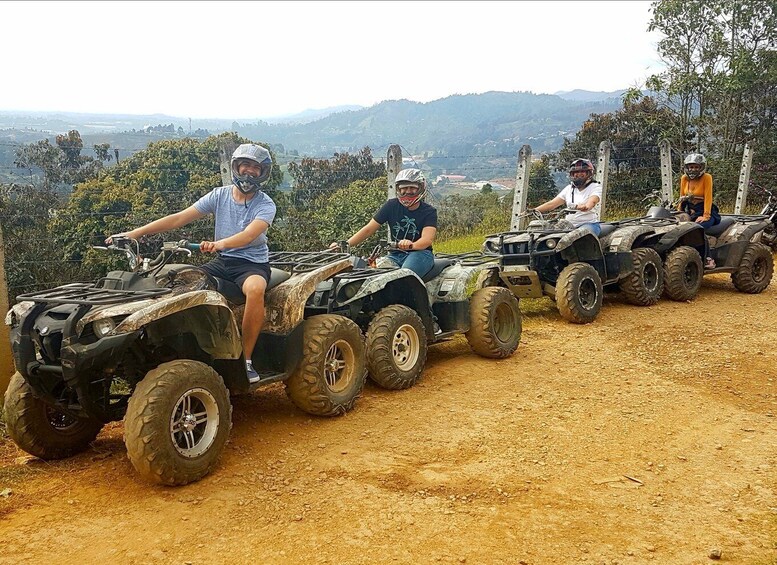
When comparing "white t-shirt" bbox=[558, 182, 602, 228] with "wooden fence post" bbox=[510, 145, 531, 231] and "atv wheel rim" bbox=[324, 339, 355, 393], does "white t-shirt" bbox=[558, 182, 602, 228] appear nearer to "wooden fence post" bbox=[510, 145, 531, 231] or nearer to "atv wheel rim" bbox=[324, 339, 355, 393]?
"wooden fence post" bbox=[510, 145, 531, 231]

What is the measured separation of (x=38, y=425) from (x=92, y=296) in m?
1.02

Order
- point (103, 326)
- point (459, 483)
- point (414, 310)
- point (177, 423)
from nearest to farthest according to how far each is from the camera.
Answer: point (103, 326) < point (177, 423) < point (459, 483) < point (414, 310)

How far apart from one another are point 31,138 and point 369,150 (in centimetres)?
1156

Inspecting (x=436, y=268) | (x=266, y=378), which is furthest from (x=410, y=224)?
(x=266, y=378)

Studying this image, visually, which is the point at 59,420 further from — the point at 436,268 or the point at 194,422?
the point at 436,268

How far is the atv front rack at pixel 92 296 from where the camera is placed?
4.55 metres

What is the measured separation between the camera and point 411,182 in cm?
745

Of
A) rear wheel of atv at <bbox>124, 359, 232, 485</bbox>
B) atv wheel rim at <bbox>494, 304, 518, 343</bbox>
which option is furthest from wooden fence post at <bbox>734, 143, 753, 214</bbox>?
rear wheel of atv at <bbox>124, 359, 232, 485</bbox>

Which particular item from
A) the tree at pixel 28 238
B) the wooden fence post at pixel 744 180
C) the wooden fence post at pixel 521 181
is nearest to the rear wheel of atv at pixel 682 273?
the wooden fence post at pixel 521 181

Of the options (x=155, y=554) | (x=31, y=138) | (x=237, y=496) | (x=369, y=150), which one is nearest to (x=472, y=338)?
(x=237, y=496)

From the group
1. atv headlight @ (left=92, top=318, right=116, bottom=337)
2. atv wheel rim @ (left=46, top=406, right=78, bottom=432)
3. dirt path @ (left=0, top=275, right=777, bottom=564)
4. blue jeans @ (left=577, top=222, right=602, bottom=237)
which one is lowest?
dirt path @ (left=0, top=275, right=777, bottom=564)

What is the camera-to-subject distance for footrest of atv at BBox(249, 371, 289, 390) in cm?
534

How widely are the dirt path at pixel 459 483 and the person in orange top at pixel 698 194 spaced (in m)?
5.15

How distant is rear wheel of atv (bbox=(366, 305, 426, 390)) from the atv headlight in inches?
105
